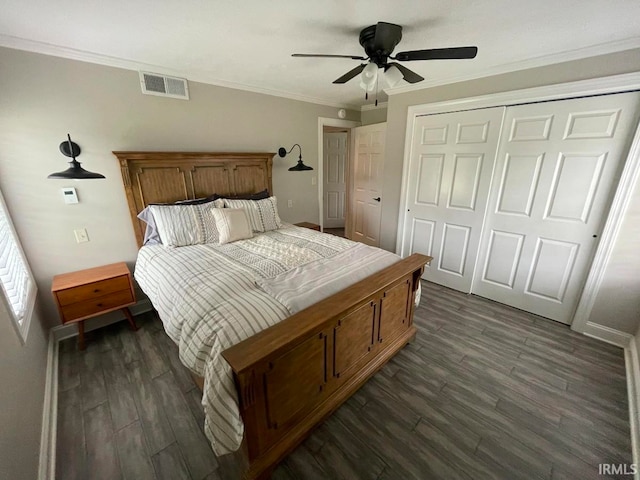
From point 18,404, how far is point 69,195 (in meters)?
1.64

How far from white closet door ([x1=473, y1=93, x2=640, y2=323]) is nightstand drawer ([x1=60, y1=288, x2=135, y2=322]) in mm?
3594

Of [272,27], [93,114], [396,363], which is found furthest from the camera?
[93,114]

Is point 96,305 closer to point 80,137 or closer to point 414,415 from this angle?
point 80,137

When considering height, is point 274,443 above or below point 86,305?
below

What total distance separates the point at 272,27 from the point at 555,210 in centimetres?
281

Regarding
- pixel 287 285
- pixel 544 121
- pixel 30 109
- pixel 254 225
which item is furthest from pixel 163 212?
pixel 544 121

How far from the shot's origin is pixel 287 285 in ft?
5.19

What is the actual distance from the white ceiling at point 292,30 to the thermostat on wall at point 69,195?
1004 mm

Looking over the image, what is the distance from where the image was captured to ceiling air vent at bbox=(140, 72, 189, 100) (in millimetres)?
2336

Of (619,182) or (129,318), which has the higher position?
(619,182)

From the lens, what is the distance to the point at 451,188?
2.92m

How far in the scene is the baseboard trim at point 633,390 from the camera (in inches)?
54.6

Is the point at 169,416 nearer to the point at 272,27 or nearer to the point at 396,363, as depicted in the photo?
the point at 396,363

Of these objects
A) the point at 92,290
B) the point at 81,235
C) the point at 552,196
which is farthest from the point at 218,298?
the point at 552,196
